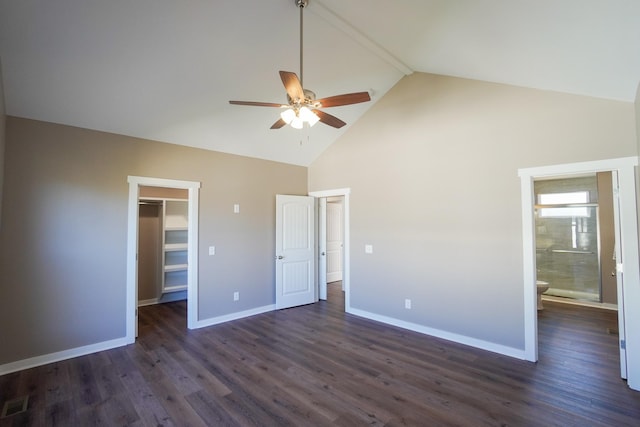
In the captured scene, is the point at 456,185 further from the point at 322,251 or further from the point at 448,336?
the point at 322,251

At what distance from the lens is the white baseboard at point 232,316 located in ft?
14.3

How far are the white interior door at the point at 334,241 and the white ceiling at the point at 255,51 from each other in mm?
3782

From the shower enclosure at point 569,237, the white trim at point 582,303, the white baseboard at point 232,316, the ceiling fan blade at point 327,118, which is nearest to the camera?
the ceiling fan blade at point 327,118

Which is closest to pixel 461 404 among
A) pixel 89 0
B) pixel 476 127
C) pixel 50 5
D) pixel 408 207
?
pixel 408 207

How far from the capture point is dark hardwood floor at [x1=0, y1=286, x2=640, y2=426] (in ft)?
7.54

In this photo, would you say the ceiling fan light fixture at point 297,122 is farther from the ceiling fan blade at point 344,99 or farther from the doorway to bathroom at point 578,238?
the doorway to bathroom at point 578,238

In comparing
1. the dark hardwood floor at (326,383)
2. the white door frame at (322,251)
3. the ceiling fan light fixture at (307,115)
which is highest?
the ceiling fan light fixture at (307,115)

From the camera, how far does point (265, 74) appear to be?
11.3 ft

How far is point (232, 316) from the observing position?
4668 millimetres

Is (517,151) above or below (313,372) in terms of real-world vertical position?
above

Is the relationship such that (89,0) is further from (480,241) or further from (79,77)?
(480,241)

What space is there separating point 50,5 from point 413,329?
4.95 meters

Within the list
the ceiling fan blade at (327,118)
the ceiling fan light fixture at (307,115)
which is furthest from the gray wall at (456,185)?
the ceiling fan light fixture at (307,115)

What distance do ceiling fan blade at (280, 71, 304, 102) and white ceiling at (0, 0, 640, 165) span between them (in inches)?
36.6
